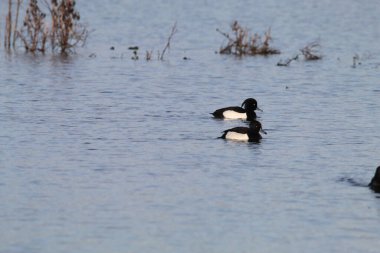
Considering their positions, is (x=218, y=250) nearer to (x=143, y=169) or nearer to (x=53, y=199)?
(x=53, y=199)

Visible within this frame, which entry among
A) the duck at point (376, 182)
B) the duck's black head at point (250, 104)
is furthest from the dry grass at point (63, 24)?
the duck at point (376, 182)

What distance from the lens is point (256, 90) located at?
1298 inches

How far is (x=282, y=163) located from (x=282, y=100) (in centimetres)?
1029

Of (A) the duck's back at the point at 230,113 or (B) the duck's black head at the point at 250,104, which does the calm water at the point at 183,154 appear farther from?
(B) the duck's black head at the point at 250,104

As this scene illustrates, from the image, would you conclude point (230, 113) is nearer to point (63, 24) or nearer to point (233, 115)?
point (233, 115)

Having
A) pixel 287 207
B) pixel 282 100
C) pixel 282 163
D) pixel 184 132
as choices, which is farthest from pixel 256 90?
pixel 287 207

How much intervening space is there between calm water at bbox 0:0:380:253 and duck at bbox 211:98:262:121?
0.24 metres

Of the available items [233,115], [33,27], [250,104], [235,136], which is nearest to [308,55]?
[33,27]

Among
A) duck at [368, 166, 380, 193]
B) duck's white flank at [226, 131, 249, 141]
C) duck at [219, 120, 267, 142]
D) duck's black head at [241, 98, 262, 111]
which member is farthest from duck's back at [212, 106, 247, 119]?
duck at [368, 166, 380, 193]

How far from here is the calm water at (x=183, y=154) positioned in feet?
49.3

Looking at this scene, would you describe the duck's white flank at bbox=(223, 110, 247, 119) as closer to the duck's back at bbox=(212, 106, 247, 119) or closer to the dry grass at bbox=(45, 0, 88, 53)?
the duck's back at bbox=(212, 106, 247, 119)

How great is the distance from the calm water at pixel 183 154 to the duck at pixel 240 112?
0.24 metres

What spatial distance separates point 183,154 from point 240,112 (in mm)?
6454

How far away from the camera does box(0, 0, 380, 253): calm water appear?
49.3 ft
